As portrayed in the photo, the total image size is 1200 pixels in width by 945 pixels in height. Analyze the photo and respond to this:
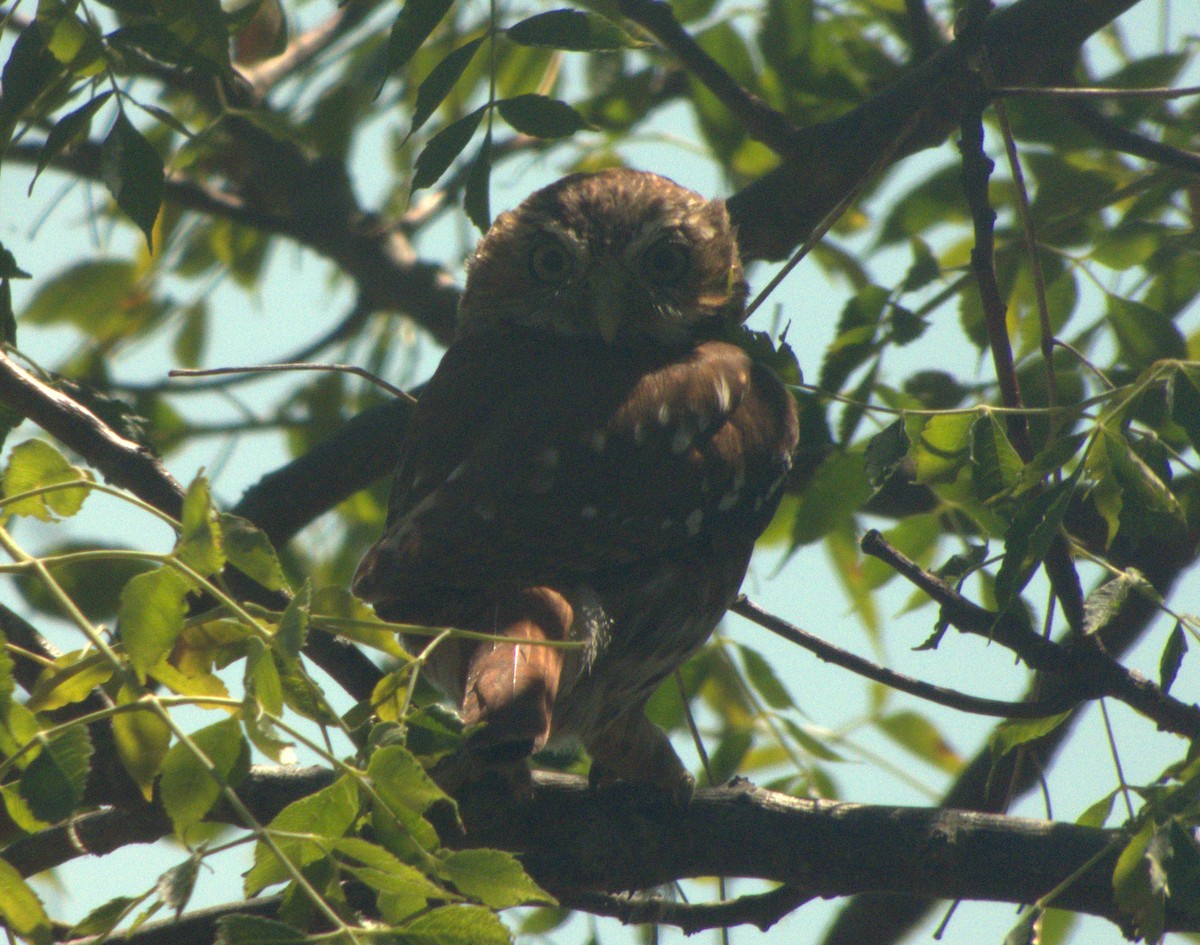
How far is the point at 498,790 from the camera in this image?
2.38 meters

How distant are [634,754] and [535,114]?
1.46m

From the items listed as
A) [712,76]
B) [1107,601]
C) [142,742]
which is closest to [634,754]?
[1107,601]

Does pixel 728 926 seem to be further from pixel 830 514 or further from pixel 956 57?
pixel 956 57

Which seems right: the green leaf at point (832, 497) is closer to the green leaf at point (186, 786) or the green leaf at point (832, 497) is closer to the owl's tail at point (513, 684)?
the owl's tail at point (513, 684)

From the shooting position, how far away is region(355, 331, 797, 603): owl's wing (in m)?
2.58

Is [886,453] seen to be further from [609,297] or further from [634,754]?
[609,297]

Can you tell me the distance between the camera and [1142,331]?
107 inches

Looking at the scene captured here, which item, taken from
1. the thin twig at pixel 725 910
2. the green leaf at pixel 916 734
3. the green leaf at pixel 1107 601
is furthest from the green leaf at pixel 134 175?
the green leaf at pixel 916 734

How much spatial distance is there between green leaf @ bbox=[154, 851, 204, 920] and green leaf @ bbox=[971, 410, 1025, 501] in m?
1.22

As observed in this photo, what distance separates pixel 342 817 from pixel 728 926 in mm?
1277

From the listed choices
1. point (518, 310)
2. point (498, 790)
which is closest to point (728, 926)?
point (498, 790)

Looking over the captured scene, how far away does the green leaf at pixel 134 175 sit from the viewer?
1973 mm

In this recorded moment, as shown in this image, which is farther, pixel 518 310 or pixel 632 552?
pixel 518 310

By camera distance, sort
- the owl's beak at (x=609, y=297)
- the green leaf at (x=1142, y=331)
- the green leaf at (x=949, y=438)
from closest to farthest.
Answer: the green leaf at (x=949, y=438) < the green leaf at (x=1142, y=331) < the owl's beak at (x=609, y=297)
